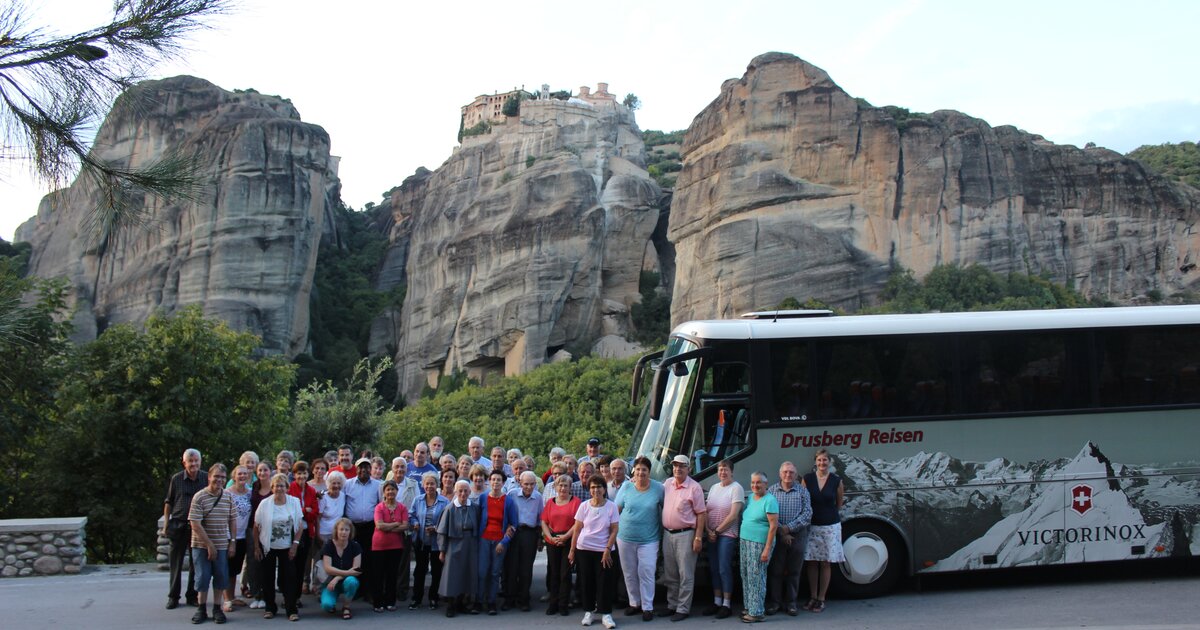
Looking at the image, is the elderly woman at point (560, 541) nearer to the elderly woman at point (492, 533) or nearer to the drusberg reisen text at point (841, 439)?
the elderly woman at point (492, 533)

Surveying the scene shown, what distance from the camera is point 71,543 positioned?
11852 millimetres

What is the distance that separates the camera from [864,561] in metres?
9.74

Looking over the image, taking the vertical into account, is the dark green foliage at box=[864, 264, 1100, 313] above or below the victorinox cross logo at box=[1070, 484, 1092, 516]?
above

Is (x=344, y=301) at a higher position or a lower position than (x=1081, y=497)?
higher

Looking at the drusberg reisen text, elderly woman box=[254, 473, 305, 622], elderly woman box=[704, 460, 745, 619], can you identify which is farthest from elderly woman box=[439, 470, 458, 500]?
the drusberg reisen text

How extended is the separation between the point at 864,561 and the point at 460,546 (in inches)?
152

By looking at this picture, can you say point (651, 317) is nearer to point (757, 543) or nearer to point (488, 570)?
point (488, 570)

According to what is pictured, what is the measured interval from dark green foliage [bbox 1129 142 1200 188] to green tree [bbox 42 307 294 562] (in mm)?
52498

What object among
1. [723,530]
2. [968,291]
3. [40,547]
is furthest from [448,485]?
[968,291]

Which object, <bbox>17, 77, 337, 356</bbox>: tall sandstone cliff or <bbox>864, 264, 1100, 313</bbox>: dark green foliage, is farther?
<bbox>17, 77, 337, 356</bbox>: tall sandstone cliff

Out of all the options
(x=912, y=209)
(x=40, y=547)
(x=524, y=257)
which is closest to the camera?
(x=40, y=547)

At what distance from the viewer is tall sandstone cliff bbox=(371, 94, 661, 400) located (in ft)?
198

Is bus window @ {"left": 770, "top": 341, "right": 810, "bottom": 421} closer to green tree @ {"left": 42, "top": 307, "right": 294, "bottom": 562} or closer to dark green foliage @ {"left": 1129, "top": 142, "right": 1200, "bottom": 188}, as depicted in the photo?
green tree @ {"left": 42, "top": 307, "right": 294, "bottom": 562}

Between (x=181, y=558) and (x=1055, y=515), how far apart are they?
847 centimetres
